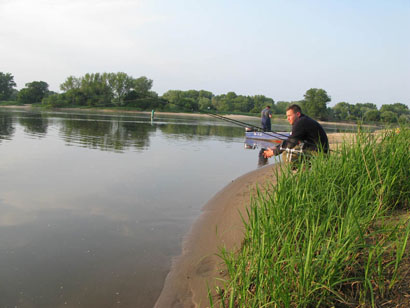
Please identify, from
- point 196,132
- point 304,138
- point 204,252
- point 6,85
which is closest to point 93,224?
point 204,252

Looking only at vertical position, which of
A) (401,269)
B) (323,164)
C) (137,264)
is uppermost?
(323,164)

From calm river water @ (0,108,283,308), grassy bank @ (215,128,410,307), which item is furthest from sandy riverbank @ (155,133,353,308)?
grassy bank @ (215,128,410,307)

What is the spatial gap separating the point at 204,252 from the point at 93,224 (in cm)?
226

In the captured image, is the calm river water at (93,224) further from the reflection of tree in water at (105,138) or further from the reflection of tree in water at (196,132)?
the reflection of tree in water at (196,132)

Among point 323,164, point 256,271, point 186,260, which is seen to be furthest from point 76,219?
point 323,164

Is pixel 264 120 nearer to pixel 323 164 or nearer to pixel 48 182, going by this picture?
pixel 48 182

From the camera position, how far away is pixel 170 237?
5273 millimetres

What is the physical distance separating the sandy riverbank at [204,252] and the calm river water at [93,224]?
0.60 ft

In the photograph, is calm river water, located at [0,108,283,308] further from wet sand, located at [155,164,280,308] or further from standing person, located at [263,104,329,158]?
standing person, located at [263,104,329,158]

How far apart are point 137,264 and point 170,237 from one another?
102cm

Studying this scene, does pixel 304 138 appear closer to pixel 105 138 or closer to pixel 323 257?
pixel 323 257

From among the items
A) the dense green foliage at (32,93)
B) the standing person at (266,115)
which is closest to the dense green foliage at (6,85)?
the dense green foliage at (32,93)

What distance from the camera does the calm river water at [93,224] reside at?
371 centimetres

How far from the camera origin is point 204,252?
469 centimetres
